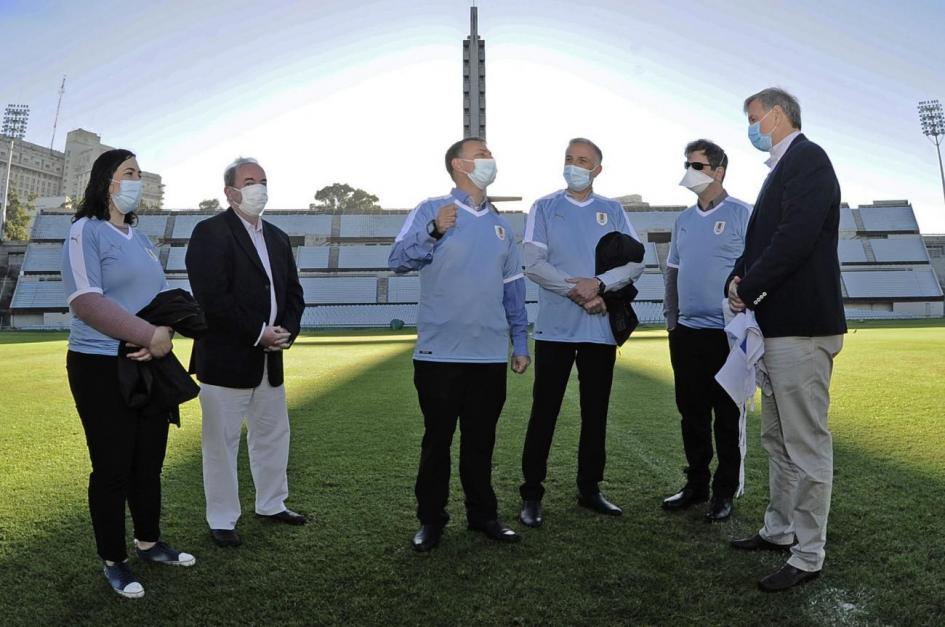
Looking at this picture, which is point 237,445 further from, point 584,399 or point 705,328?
point 705,328

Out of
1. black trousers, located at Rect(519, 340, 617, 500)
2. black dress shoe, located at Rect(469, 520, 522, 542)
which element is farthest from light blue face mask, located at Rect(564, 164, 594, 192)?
black dress shoe, located at Rect(469, 520, 522, 542)

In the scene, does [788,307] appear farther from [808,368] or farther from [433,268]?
[433,268]

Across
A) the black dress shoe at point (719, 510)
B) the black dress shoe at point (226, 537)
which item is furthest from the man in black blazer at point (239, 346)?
the black dress shoe at point (719, 510)

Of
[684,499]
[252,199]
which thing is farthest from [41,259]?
[684,499]

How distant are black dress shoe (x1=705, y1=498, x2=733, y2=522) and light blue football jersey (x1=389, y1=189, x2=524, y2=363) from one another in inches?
56.4

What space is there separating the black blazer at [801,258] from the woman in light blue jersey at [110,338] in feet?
8.24

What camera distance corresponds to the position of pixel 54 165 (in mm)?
128250

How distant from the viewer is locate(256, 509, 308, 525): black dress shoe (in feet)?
11.4

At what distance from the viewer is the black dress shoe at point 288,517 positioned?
3465mm

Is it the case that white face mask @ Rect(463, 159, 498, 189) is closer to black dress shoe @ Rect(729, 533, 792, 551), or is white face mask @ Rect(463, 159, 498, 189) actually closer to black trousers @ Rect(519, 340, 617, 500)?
black trousers @ Rect(519, 340, 617, 500)

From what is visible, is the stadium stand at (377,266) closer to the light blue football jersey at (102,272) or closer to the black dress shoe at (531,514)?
the black dress shoe at (531,514)

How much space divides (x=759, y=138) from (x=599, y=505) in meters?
2.07

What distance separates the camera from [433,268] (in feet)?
10.6

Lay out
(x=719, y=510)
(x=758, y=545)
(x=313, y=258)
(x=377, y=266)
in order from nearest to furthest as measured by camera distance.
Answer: (x=758, y=545), (x=719, y=510), (x=377, y=266), (x=313, y=258)
